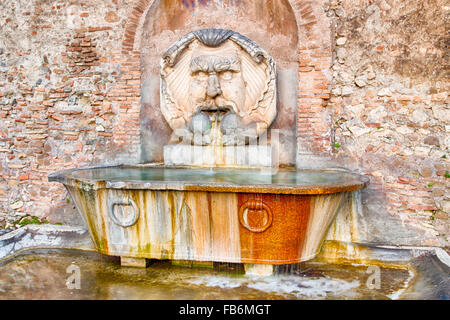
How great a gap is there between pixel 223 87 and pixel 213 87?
14cm

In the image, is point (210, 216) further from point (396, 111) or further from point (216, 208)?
point (396, 111)

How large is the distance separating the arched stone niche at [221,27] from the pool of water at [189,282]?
1.64 meters

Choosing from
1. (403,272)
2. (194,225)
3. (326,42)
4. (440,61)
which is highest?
(326,42)

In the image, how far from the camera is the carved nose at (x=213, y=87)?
14.5ft

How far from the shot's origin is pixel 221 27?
477 centimetres

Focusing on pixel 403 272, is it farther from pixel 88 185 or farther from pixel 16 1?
pixel 16 1

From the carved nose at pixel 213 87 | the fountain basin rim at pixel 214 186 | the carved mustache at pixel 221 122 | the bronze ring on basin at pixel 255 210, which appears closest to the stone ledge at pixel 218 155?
the carved mustache at pixel 221 122

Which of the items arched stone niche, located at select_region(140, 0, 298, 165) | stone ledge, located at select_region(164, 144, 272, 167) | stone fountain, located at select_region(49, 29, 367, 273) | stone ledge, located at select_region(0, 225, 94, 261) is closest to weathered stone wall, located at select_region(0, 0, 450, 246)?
arched stone niche, located at select_region(140, 0, 298, 165)

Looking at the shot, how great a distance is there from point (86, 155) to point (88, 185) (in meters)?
1.89

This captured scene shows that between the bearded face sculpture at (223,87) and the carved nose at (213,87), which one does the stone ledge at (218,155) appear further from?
the carved nose at (213,87)

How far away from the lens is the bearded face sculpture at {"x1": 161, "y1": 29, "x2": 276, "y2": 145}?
4.41m

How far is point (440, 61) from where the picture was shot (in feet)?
12.3

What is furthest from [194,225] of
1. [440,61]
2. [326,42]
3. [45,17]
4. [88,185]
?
[45,17]

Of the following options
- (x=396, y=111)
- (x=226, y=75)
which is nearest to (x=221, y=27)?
(x=226, y=75)
